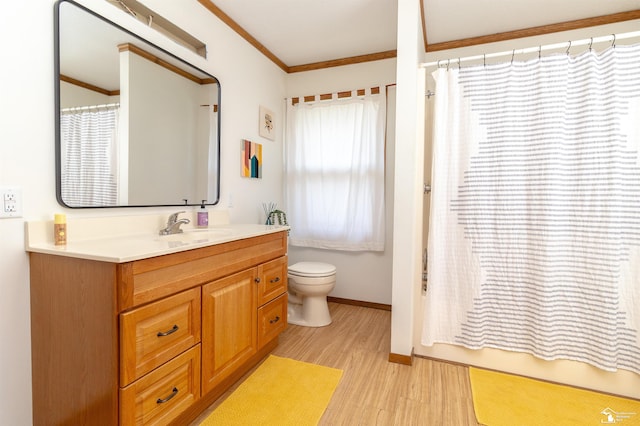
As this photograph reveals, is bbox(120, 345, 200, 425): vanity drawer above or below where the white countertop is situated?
below

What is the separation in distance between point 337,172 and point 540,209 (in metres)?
1.72

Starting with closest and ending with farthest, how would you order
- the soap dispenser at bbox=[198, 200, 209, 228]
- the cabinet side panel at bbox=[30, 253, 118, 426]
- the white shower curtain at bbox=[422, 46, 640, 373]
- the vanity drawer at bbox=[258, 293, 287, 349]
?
the cabinet side panel at bbox=[30, 253, 118, 426]
the white shower curtain at bbox=[422, 46, 640, 373]
the vanity drawer at bbox=[258, 293, 287, 349]
the soap dispenser at bbox=[198, 200, 209, 228]

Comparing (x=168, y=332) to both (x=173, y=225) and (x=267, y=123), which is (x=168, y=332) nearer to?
(x=173, y=225)

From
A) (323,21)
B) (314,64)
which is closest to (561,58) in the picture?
(323,21)

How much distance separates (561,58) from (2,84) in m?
2.70

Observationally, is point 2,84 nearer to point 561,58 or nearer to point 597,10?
point 561,58

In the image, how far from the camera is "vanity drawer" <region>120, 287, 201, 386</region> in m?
1.15

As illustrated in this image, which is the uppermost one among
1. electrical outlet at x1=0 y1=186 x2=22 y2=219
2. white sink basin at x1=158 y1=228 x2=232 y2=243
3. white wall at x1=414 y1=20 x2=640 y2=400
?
electrical outlet at x1=0 y1=186 x2=22 y2=219

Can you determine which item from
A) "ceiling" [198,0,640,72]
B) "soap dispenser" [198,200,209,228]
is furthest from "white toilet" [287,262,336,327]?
"ceiling" [198,0,640,72]

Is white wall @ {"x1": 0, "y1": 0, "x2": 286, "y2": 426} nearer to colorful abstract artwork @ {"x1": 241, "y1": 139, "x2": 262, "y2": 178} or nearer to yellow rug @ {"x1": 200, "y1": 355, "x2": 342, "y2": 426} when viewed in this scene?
yellow rug @ {"x1": 200, "y1": 355, "x2": 342, "y2": 426}

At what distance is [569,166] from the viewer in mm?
1850

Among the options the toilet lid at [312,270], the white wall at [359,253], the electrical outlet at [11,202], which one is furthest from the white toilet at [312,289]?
the electrical outlet at [11,202]

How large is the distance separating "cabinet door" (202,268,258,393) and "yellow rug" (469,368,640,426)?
128 cm

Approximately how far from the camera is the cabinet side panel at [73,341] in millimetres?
1138
